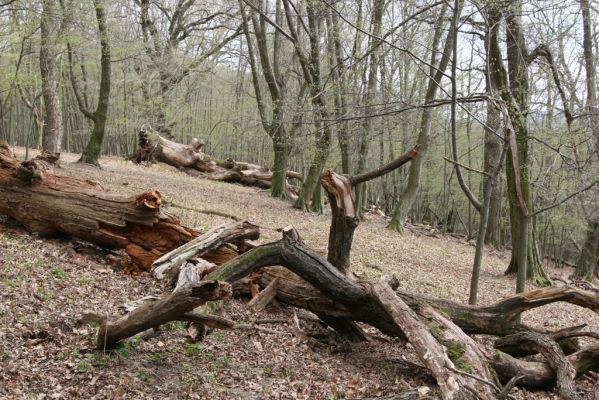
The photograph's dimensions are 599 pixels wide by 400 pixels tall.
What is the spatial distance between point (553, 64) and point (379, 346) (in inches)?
261

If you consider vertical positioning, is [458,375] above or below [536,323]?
above

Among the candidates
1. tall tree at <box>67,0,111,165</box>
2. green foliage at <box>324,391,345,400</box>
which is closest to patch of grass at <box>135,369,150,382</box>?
green foliage at <box>324,391,345,400</box>

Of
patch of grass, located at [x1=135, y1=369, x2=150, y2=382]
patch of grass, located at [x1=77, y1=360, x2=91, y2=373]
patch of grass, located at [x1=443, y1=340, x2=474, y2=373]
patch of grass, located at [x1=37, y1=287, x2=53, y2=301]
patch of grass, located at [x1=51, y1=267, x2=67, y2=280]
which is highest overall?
patch of grass, located at [x1=443, y1=340, x2=474, y2=373]

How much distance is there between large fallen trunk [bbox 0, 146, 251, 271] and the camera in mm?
6965

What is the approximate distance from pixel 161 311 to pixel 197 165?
69.4 feet

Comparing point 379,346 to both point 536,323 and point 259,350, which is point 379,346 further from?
point 536,323

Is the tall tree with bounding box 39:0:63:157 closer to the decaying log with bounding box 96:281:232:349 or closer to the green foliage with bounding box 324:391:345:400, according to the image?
the decaying log with bounding box 96:281:232:349

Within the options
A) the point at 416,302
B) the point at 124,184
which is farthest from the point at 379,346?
the point at 124,184

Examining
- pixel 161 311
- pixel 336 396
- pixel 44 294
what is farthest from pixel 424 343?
pixel 44 294

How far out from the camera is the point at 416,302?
17.8 feet

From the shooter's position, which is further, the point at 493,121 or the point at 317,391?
the point at 493,121

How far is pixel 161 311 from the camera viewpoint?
417cm

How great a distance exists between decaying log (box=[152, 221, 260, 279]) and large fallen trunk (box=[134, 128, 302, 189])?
17.2m

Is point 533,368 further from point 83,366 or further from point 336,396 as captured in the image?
point 83,366
